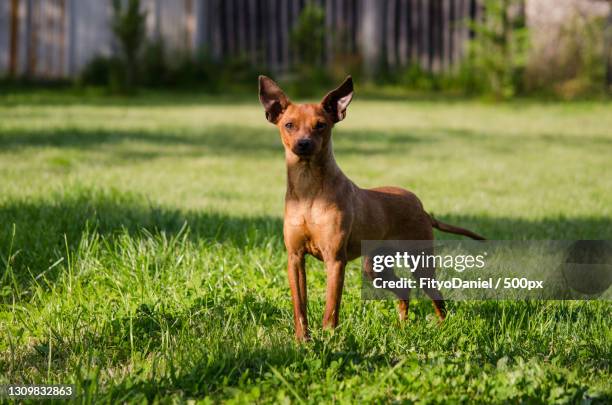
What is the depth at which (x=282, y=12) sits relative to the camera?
1862 cm

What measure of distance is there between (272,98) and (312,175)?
385mm

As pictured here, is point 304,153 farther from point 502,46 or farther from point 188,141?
point 502,46

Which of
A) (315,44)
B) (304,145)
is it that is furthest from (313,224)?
(315,44)

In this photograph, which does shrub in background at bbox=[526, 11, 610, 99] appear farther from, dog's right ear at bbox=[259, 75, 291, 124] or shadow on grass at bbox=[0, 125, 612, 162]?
dog's right ear at bbox=[259, 75, 291, 124]

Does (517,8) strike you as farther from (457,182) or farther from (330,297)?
(330,297)

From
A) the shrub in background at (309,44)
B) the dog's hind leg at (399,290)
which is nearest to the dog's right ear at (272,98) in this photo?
the dog's hind leg at (399,290)

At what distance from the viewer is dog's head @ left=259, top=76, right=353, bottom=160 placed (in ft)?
9.39


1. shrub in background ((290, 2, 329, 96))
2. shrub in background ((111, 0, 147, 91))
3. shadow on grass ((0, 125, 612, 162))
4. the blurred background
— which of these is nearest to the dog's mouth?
shadow on grass ((0, 125, 612, 162))

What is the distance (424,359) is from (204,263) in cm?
145

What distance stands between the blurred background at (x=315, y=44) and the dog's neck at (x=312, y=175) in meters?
12.3

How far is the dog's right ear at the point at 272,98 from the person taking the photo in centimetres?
308

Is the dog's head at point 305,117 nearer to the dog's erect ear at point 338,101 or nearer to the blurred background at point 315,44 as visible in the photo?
the dog's erect ear at point 338,101

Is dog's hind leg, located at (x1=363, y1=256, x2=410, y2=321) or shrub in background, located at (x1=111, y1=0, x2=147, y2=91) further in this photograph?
shrub in background, located at (x1=111, y1=0, x2=147, y2=91)

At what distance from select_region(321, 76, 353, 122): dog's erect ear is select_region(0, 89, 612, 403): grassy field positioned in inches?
33.8
